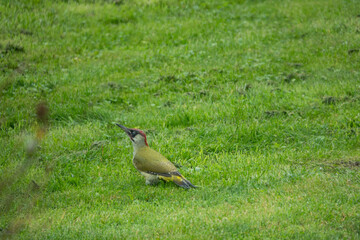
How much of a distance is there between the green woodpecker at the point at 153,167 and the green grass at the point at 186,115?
0.48 ft

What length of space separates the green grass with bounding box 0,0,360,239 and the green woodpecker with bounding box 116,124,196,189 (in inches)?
5.7

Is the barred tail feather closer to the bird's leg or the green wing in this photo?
the green wing

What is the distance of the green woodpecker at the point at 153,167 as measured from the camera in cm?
727

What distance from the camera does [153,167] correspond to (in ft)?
24.4

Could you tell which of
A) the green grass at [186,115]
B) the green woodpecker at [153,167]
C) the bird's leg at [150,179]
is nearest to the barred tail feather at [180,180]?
the green woodpecker at [153,167]

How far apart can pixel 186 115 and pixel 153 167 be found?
284cm

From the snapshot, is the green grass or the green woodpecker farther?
the green woodpecker

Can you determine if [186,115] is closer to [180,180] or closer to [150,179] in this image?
[150,179]

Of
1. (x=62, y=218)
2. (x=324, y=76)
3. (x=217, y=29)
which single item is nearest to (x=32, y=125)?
(x=62, y=218)

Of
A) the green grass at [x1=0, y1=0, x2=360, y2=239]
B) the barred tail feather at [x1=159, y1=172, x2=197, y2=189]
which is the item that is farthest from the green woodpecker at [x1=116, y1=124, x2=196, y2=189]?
the green grass at [x1=0, y1=0, x2=360, y2=239]

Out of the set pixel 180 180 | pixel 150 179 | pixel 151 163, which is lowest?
pixel 150 179

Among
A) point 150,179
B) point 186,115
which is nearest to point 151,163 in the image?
point 150,179

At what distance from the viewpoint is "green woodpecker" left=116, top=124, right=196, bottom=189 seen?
286 inches

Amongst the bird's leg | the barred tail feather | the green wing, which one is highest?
the green wing
